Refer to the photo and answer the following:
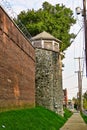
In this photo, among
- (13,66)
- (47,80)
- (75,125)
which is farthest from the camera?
(47,80)

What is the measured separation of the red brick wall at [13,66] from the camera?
1838 cm

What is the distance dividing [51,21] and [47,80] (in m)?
22.3

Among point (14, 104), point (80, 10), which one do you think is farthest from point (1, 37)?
point (80, 10)

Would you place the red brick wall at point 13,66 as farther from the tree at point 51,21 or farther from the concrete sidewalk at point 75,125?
the tree at point 51,21

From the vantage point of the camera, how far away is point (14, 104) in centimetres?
2141

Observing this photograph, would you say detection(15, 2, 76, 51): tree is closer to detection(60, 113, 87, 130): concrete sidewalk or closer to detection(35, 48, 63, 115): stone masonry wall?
detection(35, 48, 63, 115): stone masonry wall

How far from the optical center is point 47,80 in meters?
34.2

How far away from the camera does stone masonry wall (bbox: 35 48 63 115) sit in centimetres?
3391

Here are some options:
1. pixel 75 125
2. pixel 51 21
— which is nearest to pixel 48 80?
pixel 75 125

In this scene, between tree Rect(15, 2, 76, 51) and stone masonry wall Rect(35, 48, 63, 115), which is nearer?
stone masonry wall Rect(35, 48, 63, 115)

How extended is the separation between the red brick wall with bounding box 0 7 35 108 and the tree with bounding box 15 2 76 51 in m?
26.5

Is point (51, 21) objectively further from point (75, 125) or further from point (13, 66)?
point (13, 66)

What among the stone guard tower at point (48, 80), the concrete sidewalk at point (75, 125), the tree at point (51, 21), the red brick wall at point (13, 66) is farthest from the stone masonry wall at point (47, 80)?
the tree at point (51, 21)

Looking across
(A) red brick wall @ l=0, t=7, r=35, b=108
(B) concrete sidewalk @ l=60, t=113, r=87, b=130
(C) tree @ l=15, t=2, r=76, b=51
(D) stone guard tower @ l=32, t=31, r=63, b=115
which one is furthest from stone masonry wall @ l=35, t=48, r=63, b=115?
(C) tree @ l=15, t=2, r=76, b=51
